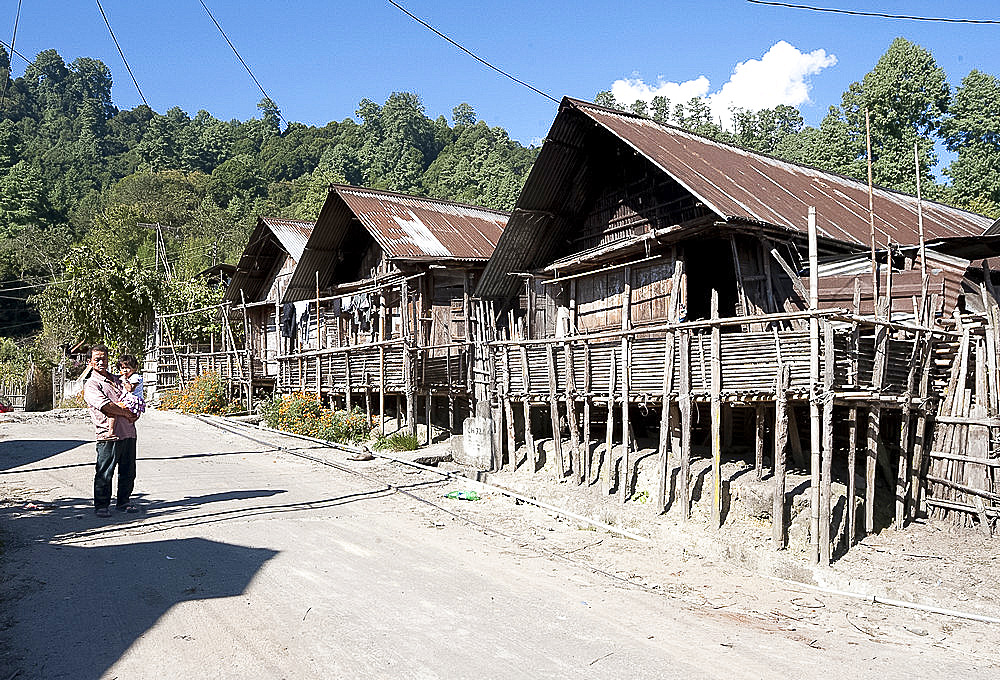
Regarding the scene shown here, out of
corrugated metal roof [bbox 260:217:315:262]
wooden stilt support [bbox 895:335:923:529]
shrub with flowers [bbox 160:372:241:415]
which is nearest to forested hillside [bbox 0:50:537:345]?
shrub with flowers [bbox 160:372:241:415]

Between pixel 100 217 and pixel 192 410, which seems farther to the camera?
pixel 100 217

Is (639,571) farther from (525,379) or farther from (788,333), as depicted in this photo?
(525,379)

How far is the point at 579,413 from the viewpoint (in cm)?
1731

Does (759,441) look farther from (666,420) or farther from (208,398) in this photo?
(208,398)

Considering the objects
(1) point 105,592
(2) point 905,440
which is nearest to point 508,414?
(2) point 905,440

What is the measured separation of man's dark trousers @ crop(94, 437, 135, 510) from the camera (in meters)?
10.9

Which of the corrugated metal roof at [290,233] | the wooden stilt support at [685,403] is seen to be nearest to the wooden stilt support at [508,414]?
the wooden stilt support at [685,403]

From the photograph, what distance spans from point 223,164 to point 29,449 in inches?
2662

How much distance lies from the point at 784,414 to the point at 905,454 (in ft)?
7.66

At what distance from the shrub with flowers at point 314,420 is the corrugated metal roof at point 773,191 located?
10471 mm

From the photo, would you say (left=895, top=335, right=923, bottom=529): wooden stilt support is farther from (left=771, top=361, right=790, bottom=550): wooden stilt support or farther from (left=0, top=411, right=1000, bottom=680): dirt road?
(left=771, top=361, right=790, bottom=550): wooden stilt support

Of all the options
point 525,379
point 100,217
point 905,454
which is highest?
point 100,217

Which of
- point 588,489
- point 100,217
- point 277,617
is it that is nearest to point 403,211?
point 588,489

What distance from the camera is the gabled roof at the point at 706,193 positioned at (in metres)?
14.5
